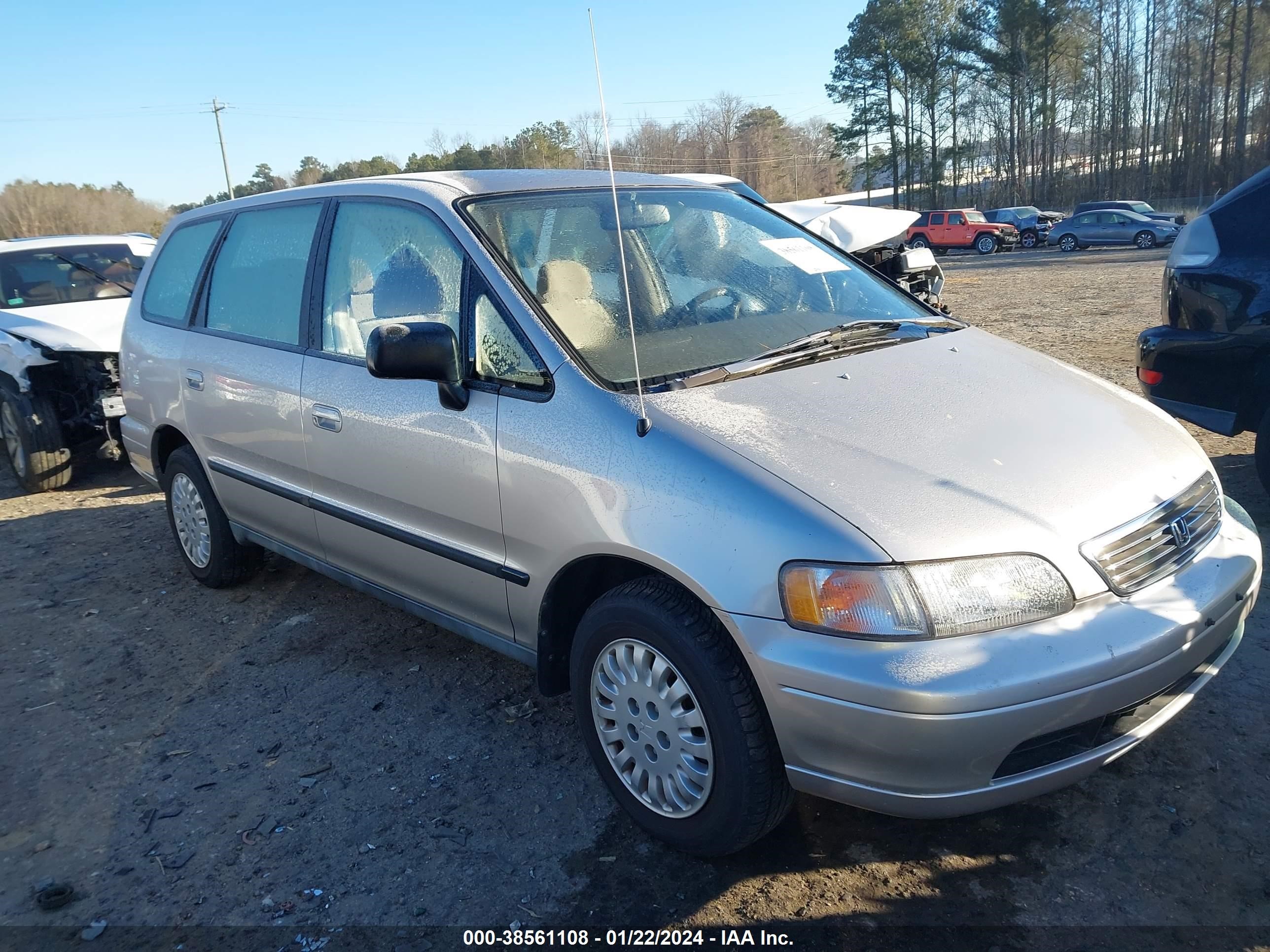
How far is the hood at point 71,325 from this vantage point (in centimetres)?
657

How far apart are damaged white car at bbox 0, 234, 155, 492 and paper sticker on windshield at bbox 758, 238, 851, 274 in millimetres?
4877

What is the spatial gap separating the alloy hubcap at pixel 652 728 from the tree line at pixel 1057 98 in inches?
1959

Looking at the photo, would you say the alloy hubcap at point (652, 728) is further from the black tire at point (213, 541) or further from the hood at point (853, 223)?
the hood at point (853, 223)

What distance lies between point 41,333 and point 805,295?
581 centimetres

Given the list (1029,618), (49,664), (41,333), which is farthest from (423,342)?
(41,333)

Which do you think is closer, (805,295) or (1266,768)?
(1266,768)

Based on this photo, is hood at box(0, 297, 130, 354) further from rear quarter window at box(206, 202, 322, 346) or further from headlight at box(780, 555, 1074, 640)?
headlight at box(780, 555, 1074, 640)

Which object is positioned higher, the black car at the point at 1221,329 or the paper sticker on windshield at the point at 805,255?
the paper sticker on windshield at the point at 805,255

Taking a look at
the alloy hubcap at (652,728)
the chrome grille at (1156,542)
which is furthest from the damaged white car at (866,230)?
the alloy hubcap at (652,728)

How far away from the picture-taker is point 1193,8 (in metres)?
46.2

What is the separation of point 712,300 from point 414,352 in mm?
1028

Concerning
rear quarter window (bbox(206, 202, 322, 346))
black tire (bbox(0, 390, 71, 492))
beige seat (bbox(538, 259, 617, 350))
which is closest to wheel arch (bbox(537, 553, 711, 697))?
beige seat (bbox(538, 259, 617, 350))

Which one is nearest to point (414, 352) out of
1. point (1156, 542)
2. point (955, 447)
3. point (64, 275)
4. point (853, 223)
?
point (955, 447)

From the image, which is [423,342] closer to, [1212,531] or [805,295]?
[805,295]
